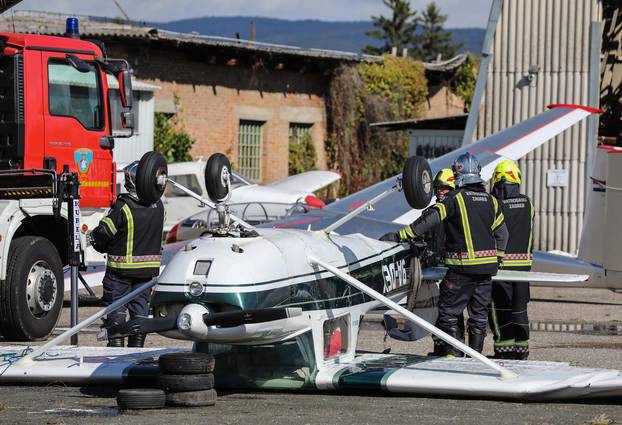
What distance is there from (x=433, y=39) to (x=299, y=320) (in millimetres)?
108329

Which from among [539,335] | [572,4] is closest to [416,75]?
[572,4]

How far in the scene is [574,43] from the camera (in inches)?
979

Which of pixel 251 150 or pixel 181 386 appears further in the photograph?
pixel 251 150

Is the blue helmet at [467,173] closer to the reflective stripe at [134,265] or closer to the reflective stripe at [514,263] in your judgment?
the reflective stripe at [514,263]

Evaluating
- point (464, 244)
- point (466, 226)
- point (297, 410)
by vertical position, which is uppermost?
point (466, 226)

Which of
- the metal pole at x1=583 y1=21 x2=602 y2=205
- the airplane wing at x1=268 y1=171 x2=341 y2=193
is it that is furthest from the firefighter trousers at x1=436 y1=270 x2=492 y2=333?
the metal pole at x1=583 y1=21 x2=602 y2=205

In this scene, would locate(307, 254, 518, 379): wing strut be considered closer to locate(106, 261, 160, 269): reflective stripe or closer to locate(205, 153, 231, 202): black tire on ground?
locate(205, 153, 231, 202): black tire on ground

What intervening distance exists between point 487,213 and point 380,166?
27217 mm

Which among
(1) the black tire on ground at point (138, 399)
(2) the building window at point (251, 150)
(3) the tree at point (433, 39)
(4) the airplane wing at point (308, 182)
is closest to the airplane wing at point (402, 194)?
(1) the black tire on ground at point (138, 399)

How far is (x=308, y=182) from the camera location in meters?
26.1

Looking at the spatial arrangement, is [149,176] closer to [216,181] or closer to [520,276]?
[216,181]

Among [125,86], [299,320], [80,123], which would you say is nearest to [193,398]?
[299,320]

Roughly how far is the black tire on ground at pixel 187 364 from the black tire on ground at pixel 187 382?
3 centimetres

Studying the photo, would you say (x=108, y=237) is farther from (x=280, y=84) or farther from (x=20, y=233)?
(x=280, y=84)
